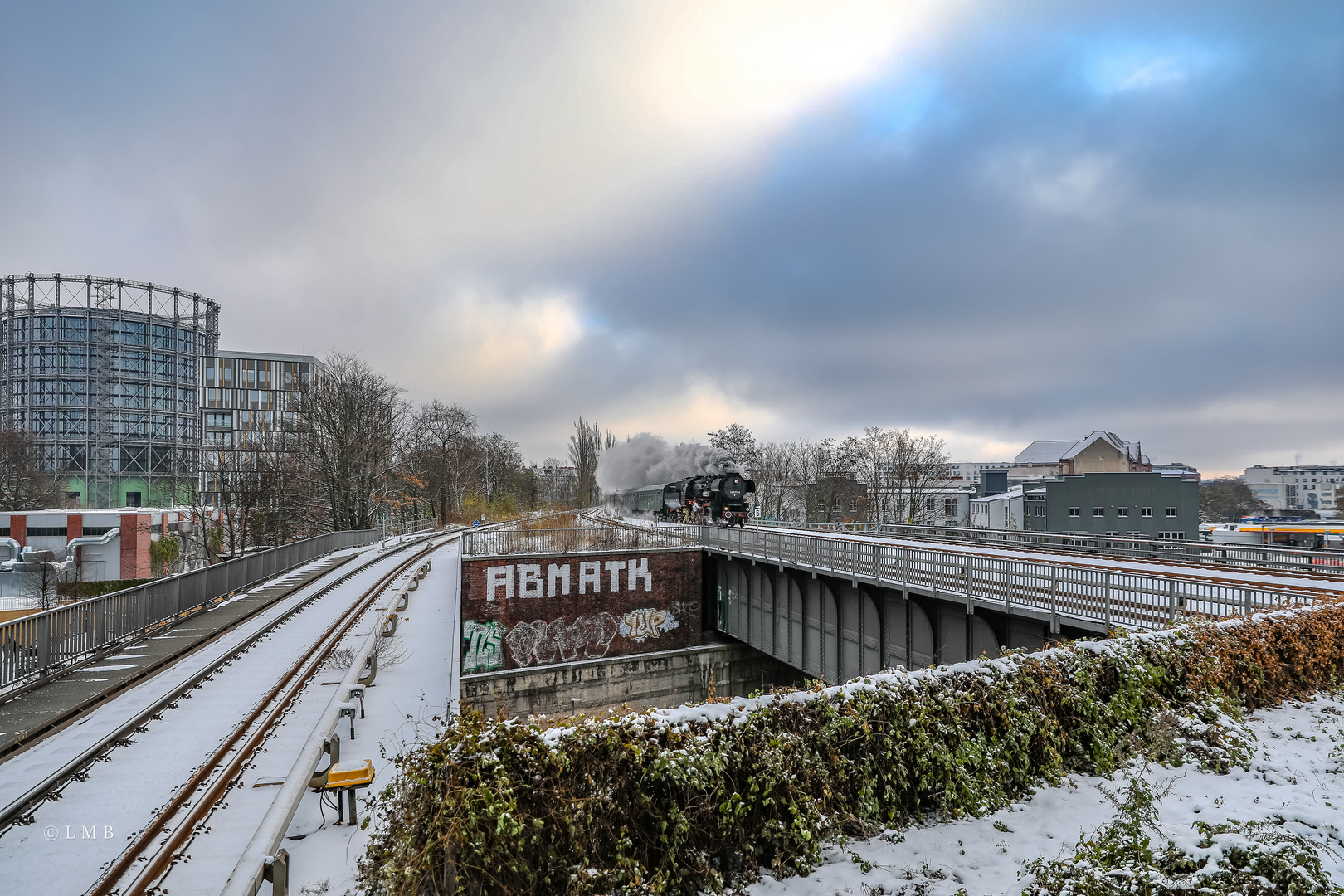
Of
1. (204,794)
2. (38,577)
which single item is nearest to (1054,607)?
(204,794)

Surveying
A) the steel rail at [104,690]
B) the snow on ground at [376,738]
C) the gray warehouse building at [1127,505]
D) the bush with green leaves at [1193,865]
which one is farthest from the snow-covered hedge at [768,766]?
the gray warehouse building at [1127,505]

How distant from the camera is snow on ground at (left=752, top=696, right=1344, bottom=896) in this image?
492 centimetres

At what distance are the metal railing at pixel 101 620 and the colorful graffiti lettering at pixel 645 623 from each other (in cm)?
1362

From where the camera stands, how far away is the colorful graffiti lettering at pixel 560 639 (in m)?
23.6

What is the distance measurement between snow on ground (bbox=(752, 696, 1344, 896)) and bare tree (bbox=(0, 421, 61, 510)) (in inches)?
2820

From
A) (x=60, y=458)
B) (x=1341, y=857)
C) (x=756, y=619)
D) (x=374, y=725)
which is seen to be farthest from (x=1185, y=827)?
(x=60, y=458)

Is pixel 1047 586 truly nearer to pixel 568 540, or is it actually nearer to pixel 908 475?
pixel 568 540

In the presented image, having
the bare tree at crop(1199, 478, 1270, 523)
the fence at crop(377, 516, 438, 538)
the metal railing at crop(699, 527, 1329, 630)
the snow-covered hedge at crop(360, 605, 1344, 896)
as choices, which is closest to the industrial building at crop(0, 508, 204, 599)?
the fence at crop(377, 516, 438, 538)

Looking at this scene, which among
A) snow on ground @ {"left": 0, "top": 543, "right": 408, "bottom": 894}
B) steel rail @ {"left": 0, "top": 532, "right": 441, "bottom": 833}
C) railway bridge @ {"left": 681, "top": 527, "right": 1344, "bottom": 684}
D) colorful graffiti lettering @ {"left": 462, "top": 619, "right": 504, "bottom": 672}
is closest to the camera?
snow on ground @ {"left": 0, "top": 543, "right": 408, "bottom": 894}

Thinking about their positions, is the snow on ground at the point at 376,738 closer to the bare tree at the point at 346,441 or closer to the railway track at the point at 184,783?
the railway track at the point at 184,783

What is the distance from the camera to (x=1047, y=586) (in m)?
13.2

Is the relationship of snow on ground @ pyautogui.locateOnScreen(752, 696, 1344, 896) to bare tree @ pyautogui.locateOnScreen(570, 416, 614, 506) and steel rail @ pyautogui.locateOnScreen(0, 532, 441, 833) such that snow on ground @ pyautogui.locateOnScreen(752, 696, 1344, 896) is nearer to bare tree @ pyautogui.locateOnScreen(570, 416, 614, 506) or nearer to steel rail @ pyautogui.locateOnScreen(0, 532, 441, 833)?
steel rail @ pyautogui.locateOnScreen(0, 532, 441, 833)

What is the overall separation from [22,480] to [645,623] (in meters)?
63.1

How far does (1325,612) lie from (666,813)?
34.2 feet
